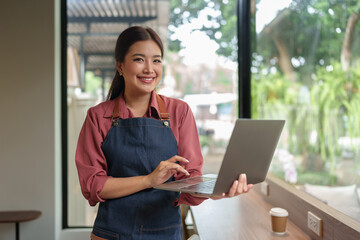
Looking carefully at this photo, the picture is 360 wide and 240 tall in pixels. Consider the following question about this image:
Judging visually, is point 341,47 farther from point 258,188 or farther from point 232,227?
point 232,227

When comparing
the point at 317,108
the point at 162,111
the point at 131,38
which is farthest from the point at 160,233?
the point at 317,108

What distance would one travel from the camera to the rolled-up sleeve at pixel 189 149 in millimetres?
1448

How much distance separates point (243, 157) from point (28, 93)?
262 centimetres

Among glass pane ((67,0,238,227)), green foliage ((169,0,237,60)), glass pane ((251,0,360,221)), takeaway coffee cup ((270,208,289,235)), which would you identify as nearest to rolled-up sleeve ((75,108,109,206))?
takeaway coffee cup ((270,208,289,235))

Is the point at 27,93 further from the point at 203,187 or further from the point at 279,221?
the point at 203,187

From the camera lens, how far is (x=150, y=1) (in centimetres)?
372

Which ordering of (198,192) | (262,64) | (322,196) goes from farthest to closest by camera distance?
1. (262,64)
2. (322,196)
3. (198,192)

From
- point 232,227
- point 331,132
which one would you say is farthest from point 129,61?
point 331,132

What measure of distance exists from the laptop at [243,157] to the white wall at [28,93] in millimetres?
2335

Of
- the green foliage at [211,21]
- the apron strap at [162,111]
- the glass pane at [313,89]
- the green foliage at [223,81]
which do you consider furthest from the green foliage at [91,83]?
the apron strap at [162,111]

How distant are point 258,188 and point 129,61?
2046 millimetres

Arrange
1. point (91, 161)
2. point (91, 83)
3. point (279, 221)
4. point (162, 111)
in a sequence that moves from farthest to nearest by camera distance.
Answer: point (91, 83) → point (279, 221) → point (162, 111) → point (91, 161)

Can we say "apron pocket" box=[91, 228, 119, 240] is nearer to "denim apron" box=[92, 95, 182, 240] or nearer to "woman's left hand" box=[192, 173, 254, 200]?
"denim apron" box=[92, 95, 182, 240]

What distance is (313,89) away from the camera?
3.36m
